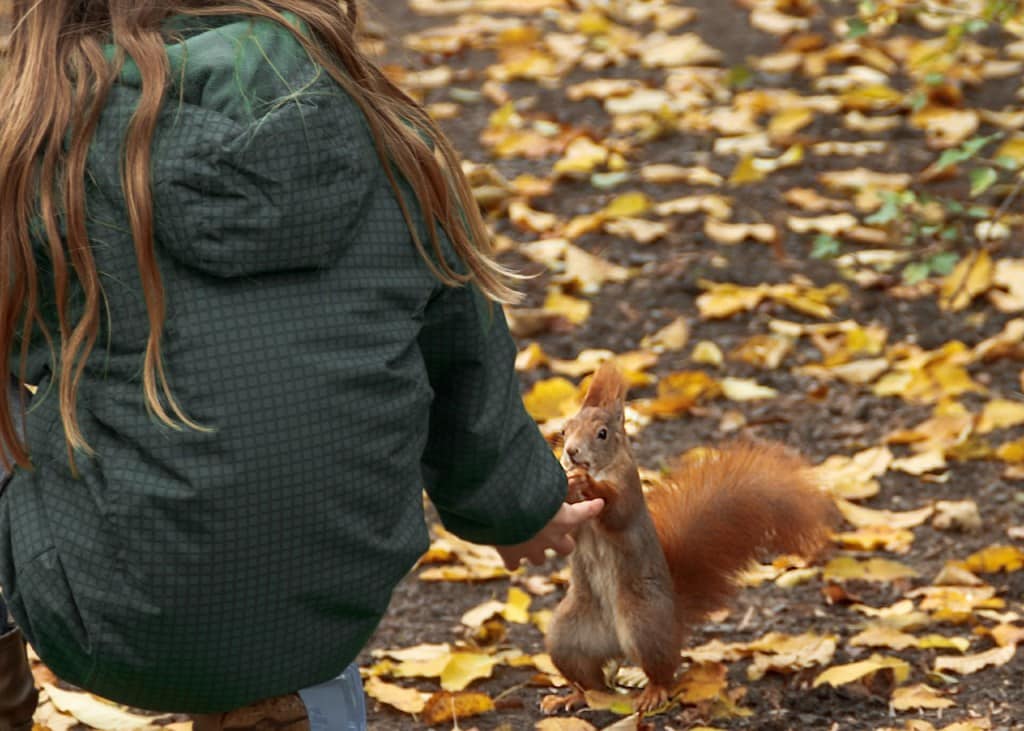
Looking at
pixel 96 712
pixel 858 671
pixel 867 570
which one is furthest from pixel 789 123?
pixel 96 712

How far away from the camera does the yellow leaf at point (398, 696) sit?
241 cm

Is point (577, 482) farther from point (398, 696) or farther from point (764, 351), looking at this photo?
point (764, 351)

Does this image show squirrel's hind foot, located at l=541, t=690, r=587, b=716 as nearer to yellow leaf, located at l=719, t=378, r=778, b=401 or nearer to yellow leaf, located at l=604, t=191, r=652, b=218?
yellow leaf, located at l=719, t=378, r=778, b=401

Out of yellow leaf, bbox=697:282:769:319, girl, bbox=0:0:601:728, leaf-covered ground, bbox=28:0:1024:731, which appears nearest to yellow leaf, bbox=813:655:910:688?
leaf-covered ground, bbox=28:0:1024:731

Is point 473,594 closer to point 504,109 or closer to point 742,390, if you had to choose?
point 742,390

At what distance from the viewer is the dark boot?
6.50 ft

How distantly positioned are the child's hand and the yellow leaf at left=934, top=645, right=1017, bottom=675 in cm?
72

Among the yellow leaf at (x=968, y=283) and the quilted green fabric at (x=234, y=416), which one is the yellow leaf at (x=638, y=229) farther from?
the quilted green fabric at (x=234, y=416)

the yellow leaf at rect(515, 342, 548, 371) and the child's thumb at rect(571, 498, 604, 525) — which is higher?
the child's thumb at rect(571, 498, 604, 525)

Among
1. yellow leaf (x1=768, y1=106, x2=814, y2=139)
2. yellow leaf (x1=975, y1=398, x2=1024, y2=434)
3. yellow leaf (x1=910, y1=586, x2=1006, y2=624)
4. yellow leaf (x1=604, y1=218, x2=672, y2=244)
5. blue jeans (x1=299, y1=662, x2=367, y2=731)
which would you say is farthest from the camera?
yellow leaf (x1=768, y1=106, x2=814, y2=139)

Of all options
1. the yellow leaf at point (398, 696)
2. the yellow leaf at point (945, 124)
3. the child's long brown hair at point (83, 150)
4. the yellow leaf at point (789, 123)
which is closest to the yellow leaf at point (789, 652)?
the yellow leaf at point (398, 696)

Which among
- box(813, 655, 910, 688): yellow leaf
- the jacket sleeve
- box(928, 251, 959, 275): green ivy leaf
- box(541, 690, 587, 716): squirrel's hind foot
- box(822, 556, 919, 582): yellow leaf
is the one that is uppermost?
the jacket sleeve

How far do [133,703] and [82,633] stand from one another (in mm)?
136

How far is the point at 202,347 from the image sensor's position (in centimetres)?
164
